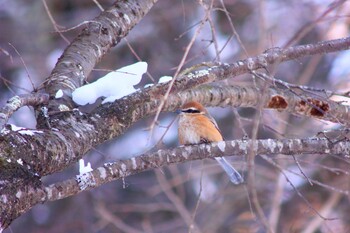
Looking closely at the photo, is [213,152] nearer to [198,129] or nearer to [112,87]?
[112,87]

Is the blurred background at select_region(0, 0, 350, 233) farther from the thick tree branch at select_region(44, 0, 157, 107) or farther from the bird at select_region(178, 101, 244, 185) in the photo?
the thick tree branch at select_region(44, 0, 157, 107)

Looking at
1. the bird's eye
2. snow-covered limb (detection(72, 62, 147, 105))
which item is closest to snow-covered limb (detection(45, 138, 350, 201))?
snow-covered limb (detection(72, 62, 147, 105))

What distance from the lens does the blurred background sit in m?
8.83

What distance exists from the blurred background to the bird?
2897 mm

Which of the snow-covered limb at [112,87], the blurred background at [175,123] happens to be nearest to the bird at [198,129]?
the snow-covered limb at [112,87]

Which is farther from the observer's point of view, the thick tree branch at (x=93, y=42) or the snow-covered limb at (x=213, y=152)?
the thick tree branch at (x=93, y=42)

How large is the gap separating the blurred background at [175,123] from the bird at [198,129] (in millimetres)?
2897

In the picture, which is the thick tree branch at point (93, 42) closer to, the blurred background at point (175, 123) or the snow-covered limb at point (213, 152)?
the snow-covered limb at point (213, 152)

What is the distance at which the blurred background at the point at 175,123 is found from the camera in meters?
8.83

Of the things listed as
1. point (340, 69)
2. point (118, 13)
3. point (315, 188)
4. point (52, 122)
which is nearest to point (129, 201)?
point (315, 188)

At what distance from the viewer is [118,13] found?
163 inches

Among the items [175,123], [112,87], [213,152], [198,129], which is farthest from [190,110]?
[175,123]

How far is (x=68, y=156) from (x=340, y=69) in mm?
7322

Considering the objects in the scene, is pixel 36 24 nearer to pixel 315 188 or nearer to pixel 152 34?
pixel 152 34
